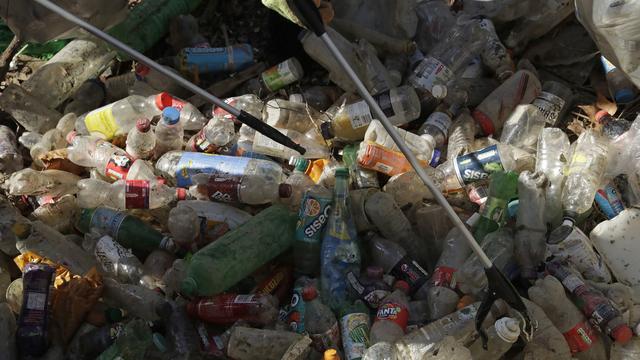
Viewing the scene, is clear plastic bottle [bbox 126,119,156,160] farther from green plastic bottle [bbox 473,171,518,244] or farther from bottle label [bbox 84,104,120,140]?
green plastic bottle [bbox 473,171,518,244]

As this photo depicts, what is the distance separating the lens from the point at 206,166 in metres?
3.68

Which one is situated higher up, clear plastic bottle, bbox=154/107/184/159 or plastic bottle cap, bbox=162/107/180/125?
plastic bottle cap, bbox=162/107/180/125

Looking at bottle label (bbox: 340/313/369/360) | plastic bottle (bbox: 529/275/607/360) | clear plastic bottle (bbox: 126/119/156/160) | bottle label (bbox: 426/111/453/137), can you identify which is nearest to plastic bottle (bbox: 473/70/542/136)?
bottle label (bbox: 426/111/453/137)

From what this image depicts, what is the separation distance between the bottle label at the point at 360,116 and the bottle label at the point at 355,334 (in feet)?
3.87

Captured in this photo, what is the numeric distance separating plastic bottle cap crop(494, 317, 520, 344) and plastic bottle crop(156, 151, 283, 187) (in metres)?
1.44

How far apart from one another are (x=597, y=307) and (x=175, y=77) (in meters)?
1.91

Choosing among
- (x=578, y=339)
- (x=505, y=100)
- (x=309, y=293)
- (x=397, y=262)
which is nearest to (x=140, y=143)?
(x=309, y=293)

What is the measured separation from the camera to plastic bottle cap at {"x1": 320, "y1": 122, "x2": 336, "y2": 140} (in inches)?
152

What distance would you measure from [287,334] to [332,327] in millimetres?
187

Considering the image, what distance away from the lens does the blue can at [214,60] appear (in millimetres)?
4379

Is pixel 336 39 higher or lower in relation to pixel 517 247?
higher

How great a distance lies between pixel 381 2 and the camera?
448 cm

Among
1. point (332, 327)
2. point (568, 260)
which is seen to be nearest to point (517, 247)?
point (568, 260)

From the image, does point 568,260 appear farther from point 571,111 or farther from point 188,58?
point 188,58
